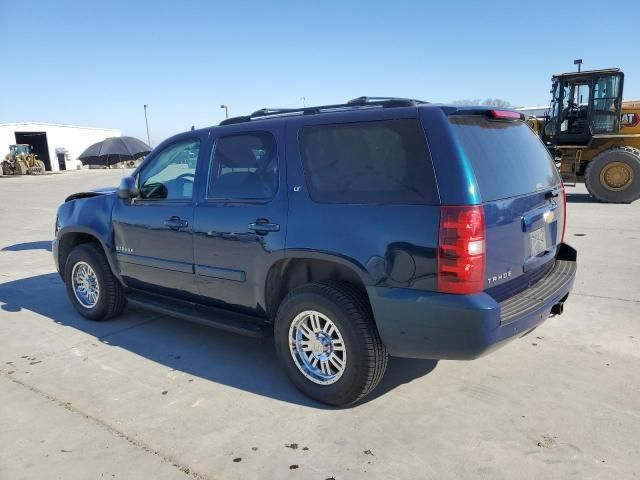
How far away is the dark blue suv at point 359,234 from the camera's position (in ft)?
8.90

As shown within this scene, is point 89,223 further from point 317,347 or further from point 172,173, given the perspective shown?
point 317,347

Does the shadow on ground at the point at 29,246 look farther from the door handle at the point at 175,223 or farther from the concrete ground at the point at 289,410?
the door handle at the point at 175,223

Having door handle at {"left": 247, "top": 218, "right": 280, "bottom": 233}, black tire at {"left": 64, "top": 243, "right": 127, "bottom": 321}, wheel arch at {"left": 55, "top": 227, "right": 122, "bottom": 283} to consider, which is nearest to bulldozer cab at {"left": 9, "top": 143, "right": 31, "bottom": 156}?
wheel arch at {"left": 55, "top": 227, "right": 122, "bottom": 283}

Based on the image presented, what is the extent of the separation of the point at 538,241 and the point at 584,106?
11.7 m

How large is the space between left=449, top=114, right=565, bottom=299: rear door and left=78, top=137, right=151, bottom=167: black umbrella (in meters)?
22.2

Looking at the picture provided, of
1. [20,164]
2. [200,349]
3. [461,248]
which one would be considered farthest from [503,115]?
[20,164]

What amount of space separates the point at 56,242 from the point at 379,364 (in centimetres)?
383

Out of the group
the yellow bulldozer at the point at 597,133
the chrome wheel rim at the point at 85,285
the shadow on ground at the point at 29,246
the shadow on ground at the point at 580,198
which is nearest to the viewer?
the chrome wheel rim at the point at 85,285

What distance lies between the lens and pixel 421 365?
3.78 m

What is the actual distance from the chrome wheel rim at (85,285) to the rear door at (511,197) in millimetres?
3717

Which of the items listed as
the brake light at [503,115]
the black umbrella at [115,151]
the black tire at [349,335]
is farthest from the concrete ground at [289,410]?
the black umbrella at [115,151]

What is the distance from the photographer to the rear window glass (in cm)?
283

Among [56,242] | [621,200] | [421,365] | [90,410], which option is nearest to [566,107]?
[621,200]

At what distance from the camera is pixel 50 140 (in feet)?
180
